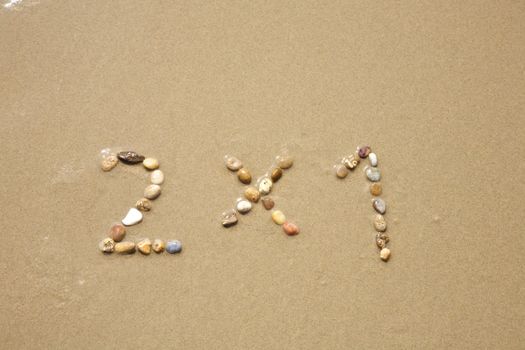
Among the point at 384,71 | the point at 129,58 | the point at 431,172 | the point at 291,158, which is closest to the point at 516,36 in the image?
the point at 384,71

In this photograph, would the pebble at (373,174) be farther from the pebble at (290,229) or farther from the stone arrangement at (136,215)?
the stone arrangement at (136,215)

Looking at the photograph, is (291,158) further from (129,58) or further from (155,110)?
(129,58)

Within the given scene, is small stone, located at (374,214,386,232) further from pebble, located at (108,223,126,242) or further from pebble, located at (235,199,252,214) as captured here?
pebble, located at (108,223,126,242)

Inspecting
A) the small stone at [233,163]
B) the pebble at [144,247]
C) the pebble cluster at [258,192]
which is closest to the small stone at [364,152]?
the pebble cluster at [258,192]

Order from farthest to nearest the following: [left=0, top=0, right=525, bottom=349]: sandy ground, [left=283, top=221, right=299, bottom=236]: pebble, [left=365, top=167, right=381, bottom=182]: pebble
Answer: [left=365, top=167, right=381, bottom=182]: pebble
[left=283, top=221, right=299, bottom=236]: pebble
[left=0, top=0, right=525, bottom=349]: sandy ground

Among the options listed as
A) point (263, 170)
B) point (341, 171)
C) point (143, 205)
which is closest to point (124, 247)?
point (143, 205)

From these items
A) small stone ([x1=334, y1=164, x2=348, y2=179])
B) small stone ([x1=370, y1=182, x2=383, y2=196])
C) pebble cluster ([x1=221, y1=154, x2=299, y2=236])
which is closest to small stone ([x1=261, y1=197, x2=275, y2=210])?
pebble cluster ([x1=221, y1=154, x2=299, y2=236])

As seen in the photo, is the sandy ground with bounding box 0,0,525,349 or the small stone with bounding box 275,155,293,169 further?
the small stone with bounding box 275,155,293,169
